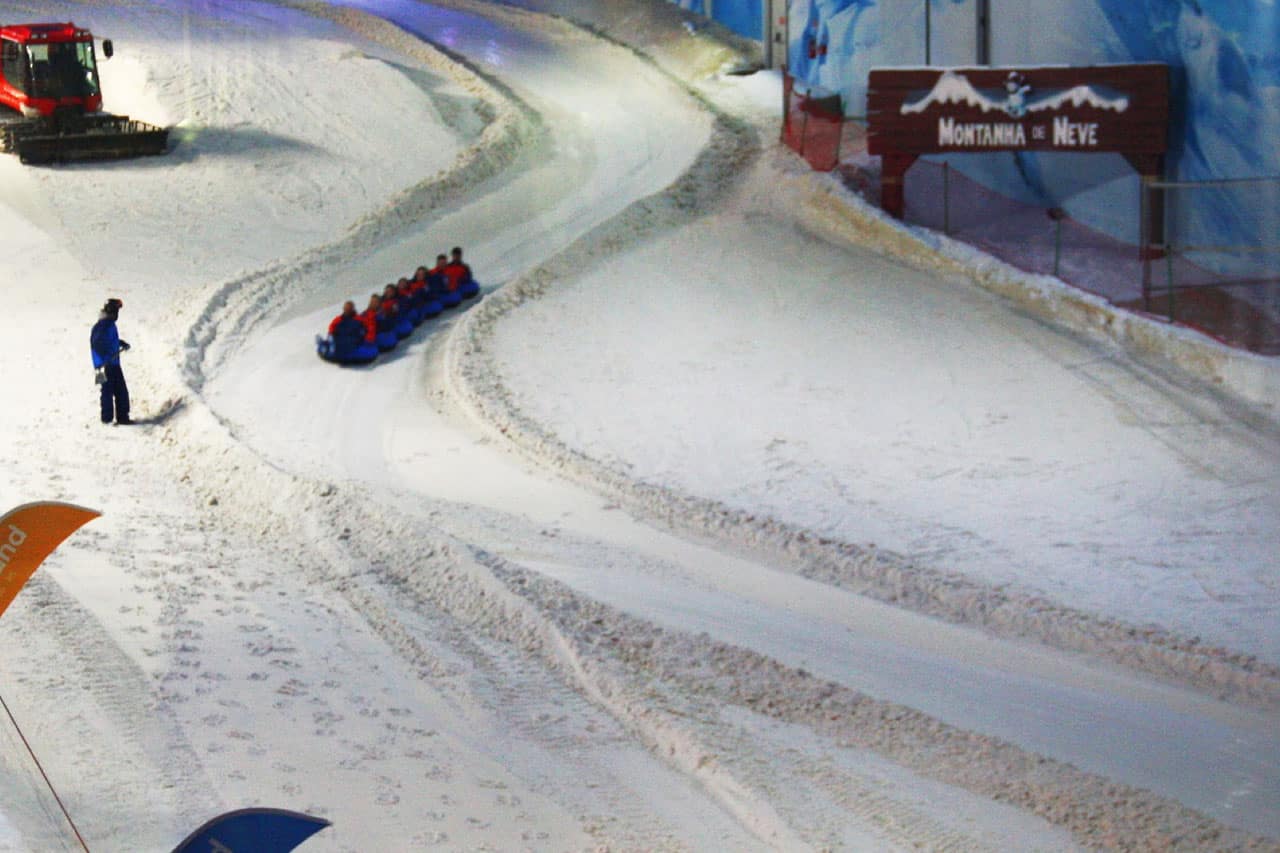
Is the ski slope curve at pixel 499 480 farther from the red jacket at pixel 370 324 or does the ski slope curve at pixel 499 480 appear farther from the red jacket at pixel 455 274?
the red jacket at pixel 455 274

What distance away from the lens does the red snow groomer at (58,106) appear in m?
23.2

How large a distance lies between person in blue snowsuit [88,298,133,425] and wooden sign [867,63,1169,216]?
1041cm

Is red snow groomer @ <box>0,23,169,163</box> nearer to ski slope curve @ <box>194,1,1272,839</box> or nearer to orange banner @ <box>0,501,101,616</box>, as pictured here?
ski slope curve @ <box>194,1,1272,839</box>

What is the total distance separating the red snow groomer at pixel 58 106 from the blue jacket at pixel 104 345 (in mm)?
9452

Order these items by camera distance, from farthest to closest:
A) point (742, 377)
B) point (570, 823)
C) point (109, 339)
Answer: point (742, 377) → point (109, 339) → point (570, 823)

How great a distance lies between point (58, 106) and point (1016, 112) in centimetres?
1490

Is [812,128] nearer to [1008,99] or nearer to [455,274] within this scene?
[1008,99]

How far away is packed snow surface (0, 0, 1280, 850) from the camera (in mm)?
8172

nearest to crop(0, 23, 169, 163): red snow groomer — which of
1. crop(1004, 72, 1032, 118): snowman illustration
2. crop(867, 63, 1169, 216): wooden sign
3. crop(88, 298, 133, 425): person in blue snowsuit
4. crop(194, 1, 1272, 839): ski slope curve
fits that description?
crop(194, 1, 1272, 839): ski slope curve

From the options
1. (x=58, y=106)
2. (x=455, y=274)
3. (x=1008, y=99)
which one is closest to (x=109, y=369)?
(x=455, y=274)

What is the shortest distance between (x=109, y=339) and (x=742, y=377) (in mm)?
6415

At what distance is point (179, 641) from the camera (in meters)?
9.71

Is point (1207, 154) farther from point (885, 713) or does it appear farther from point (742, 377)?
point (885, 713)

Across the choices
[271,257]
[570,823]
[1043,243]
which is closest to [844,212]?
[1043,243]
